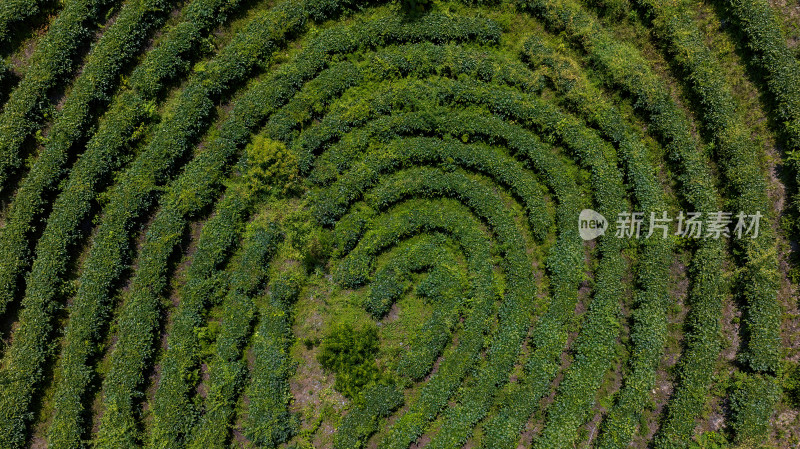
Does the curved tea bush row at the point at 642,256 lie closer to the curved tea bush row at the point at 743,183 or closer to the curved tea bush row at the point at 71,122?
the curved tea bush row at the point at 743,183

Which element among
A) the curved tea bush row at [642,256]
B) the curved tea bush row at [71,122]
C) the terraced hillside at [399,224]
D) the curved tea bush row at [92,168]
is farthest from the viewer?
the curved tea bush row at [71,122]

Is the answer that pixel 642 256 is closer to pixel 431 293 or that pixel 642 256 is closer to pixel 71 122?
pixel 431 293

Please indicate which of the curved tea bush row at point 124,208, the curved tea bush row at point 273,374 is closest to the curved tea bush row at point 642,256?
Result: the curved tea bush row at point 273,374

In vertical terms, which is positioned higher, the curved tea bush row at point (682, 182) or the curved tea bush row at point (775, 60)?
the curved tea bush row at point (775, 60)

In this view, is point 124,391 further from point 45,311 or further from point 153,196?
point 153,196

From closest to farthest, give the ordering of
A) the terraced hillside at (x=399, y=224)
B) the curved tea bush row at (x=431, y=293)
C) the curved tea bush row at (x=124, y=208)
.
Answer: the terraced hillside at (x=399, y=224) < the curved tea bush row at (x=124, y=208) < the curved tea bush row at (x=431, y=293)
